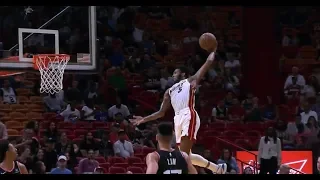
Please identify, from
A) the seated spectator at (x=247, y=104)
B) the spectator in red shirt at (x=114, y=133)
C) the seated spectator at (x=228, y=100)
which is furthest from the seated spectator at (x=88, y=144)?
the seated spectator at (x=247, y=104)

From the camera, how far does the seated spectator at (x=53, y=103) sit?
52.1ft

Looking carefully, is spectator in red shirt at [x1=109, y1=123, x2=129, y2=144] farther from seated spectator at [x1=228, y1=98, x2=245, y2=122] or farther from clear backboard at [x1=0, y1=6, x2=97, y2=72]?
seated spectator at [x1=228, y1=98, x2=245, y2=122]

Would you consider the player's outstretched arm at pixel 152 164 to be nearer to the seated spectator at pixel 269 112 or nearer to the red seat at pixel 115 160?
the red seat at pixel 115 160

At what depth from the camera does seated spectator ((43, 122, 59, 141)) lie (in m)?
14.2

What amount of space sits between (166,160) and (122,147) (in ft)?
25.7

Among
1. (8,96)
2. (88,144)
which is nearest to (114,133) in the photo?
(88,144)

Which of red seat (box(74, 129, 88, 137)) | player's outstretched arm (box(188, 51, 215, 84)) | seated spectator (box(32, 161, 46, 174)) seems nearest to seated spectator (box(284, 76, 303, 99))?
red seat (box(74, 129, 88, 137))

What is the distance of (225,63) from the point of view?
1798 centimetres

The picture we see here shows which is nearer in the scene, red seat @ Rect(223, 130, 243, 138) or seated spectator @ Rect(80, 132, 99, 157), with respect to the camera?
seated spectator @ Rect(80, 132, 99, 157)

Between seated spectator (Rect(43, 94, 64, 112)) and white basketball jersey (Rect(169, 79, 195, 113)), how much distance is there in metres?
6.31

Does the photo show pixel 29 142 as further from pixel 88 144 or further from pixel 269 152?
pixel 269 152

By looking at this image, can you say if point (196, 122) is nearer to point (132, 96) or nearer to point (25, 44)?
point (25, 44)

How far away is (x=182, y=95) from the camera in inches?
384
